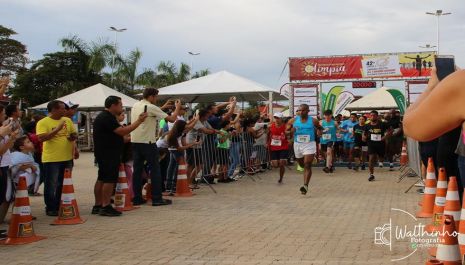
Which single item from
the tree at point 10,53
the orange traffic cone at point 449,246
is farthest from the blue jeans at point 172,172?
the tree at point 10,53

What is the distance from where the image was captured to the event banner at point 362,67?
2170cm

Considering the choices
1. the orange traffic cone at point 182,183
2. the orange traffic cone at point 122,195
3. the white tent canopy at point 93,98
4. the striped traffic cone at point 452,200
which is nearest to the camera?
the striped traffic cone at point 452,200

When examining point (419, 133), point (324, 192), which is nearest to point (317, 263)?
point (419, 133)

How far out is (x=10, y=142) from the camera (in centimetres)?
592

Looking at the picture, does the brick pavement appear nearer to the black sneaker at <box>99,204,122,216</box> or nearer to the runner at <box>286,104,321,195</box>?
the black sneaker at <box>99,204,122,216</box>

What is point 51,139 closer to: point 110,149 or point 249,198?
point 110,149

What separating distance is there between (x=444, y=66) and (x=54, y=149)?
6882 millimetres

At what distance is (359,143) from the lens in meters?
16.9

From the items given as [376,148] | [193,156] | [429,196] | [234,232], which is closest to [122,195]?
[234,232]

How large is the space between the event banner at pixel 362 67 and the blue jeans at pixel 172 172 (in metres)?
11.9

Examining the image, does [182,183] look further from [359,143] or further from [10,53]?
[10,53]

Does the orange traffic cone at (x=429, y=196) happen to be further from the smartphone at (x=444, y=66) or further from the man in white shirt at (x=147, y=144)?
the smartphone at (x=444, y=66)

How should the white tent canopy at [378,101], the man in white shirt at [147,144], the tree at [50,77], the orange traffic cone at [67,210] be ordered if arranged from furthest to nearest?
the tree at [50,77] → the white tent canopy at [378,101] → the man in white shirt at [147,144] → the orange traffic cone at [67,210]

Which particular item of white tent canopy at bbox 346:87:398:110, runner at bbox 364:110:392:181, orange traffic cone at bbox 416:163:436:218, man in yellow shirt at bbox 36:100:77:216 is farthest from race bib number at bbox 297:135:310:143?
white tent canopy at bbox 346:87:398:110
